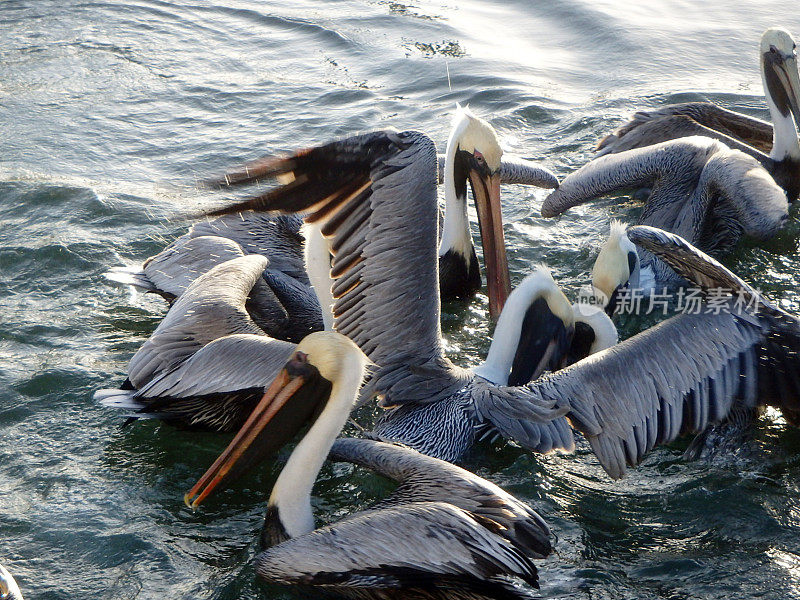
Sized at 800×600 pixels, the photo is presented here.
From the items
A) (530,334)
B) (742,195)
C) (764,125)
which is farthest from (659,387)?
(764,125)

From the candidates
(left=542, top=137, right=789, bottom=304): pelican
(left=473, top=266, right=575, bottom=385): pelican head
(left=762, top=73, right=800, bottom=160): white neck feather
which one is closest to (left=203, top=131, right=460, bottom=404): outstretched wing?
(left=473, top=266, right=575, bottom=385): pelican head

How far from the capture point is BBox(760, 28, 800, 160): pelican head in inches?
261

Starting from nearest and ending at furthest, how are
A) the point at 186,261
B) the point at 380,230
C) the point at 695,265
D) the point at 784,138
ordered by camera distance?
the point at 695,265 → the point at 380,230 → the point at 186,261 → the point at 784,138

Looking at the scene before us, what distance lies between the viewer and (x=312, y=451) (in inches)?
147

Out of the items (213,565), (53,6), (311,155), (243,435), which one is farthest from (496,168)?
(53,6)

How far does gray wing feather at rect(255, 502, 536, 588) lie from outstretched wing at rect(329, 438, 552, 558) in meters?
0.09

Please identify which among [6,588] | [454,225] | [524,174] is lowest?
[6,588]

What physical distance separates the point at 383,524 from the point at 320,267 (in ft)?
6.12

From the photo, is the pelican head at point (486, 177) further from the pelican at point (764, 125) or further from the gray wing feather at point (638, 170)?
the pelican at point (764, 125)

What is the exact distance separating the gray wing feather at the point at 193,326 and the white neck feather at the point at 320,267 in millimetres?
345

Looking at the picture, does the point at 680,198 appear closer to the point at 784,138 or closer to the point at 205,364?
the point at 784,138

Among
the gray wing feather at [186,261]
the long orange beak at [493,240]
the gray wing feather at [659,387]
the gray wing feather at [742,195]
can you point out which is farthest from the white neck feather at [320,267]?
the gray wing feather at [742,195]

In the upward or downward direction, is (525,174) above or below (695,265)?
below

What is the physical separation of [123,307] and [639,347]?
3086 mm
